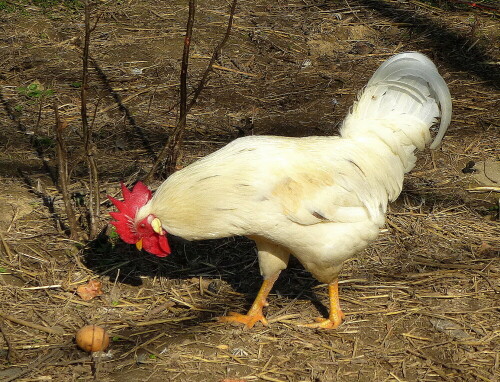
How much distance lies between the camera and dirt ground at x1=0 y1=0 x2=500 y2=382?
13.6 ft

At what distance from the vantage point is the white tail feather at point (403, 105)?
174 inches

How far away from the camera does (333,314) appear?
14.6 feet

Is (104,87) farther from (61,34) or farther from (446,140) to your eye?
(446,140)

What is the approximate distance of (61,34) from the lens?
7559mm

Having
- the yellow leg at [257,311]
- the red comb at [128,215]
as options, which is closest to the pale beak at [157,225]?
the red comb at [128,215]

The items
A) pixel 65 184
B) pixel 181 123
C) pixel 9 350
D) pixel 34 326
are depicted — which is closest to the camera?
pixel 9 350

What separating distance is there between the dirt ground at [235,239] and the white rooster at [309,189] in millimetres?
373

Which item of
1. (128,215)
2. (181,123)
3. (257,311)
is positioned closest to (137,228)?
(128,215)

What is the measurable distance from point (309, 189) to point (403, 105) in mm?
978

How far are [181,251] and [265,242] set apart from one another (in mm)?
1049

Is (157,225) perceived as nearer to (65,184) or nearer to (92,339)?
(92,339)

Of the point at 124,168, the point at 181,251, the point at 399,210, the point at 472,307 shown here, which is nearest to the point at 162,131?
the point at 124,168

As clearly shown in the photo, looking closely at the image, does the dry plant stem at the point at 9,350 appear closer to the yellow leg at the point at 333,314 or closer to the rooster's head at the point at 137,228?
the rooster's head at the point at 137,228

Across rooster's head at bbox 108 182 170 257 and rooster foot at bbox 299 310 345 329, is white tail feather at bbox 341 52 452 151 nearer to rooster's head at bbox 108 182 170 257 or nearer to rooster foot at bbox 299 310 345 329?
rooster foot at bbox 299 310 345 329
